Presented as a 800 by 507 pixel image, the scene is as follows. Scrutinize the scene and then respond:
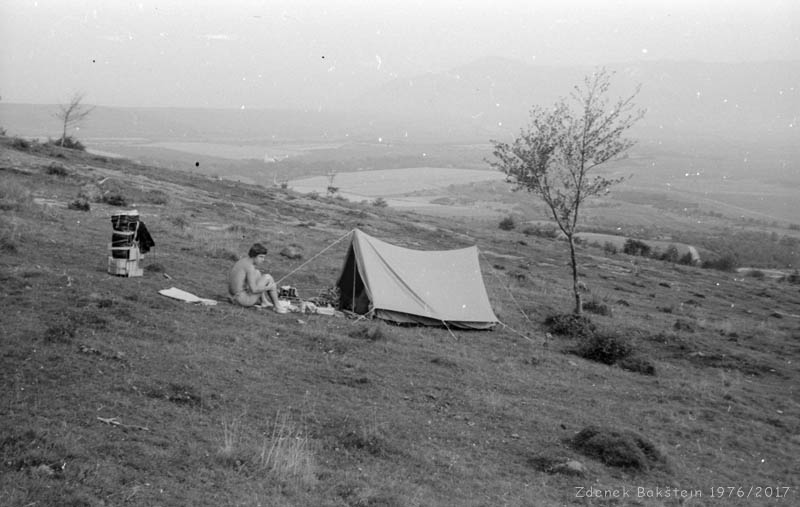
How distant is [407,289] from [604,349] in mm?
4893

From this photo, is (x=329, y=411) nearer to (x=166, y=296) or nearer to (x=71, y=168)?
(x=166, y=296)

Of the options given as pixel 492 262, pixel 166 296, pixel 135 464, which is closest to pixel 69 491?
pixel 135 464

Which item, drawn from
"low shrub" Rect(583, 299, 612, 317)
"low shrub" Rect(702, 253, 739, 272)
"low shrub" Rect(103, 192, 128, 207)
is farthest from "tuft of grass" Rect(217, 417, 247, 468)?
"low shrub" Rect(702, 253, 739, 272)

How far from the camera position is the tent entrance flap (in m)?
18.2

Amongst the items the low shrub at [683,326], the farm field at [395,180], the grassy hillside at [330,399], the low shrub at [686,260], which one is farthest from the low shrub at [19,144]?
the farm field at [395,180]

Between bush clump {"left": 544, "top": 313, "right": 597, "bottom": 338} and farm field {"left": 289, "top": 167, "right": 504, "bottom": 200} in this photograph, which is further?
farm field {"left": 289, "top": 167, "right": 504, "bottom": 200}

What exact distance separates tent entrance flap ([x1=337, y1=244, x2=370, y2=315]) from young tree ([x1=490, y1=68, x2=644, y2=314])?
6.48 meters

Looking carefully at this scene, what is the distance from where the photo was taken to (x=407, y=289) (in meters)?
18.5

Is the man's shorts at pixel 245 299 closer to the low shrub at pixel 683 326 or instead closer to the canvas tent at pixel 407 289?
the canvas tent at pixel 407 289

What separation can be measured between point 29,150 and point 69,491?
4058 cm

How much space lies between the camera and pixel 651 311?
27.7m

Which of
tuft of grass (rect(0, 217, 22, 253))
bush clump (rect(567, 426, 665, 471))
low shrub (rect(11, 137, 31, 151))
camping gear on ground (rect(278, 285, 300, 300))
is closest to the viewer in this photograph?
bush clump (rect(567, 426, 665, 471))

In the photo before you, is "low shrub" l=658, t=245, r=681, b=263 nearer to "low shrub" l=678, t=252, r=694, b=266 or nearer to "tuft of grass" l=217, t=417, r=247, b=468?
"low shrub" l=678, t=252, r=694, b=266

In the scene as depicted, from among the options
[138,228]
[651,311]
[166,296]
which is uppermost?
[138,228]
